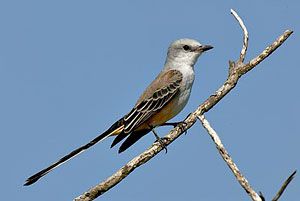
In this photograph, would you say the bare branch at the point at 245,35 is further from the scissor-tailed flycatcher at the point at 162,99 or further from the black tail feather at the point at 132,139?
the black tail feather at the point at 132,139

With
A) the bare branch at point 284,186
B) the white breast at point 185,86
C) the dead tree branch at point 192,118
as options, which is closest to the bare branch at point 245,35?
the dead tree branch at point 192,118

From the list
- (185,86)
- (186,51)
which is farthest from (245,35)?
(186,51)

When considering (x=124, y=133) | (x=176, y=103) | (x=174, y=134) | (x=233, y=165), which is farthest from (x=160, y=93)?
(x=233, y=165)

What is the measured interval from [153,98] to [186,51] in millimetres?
1010

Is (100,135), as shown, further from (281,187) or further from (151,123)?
(281,187)

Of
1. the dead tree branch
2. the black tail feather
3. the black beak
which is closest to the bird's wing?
the black tail feather

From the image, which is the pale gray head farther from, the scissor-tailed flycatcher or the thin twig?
the thin twig

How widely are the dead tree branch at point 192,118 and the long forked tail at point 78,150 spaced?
35.1 inches

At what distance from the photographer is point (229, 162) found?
4.89 metres

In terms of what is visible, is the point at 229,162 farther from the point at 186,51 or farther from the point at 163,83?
the point at 186,51

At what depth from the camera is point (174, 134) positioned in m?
7.21

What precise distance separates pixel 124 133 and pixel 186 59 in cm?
164

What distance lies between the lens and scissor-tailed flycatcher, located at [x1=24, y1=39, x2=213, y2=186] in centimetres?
819

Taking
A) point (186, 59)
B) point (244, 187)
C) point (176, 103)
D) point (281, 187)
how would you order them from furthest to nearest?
1. point (186, 59)
2. point (176, 103)
3. point (244, 187)
4. point (281, 187)
